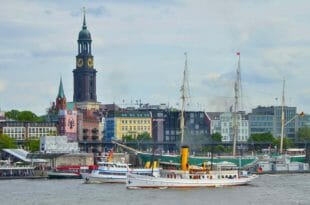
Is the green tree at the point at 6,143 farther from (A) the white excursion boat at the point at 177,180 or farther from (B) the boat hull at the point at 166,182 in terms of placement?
(A) the white excursion boat at the point at 177,180

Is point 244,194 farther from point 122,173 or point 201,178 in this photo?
point 122,173

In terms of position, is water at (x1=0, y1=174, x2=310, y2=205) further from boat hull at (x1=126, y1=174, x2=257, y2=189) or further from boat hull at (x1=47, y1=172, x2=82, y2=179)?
boat hull at (x1=47, y1=172, x2=82, y2=179)

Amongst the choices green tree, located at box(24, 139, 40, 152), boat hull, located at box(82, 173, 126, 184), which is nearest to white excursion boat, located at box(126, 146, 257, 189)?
boat hull, located at box(82, 173, 126, 184)

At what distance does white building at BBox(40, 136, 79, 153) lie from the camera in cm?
18320

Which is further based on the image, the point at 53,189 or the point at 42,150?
the point at 42,150

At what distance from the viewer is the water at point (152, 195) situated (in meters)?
92.4

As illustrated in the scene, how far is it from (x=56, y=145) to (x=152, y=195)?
288ft

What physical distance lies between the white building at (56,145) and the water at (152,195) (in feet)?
207

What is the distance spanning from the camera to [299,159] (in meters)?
172

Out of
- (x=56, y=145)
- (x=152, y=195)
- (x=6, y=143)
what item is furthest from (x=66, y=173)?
(x=152, y=195)

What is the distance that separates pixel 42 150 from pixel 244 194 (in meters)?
86.4

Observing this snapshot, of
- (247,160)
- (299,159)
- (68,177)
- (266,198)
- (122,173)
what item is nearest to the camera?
(266,198)

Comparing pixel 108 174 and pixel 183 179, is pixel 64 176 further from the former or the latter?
pixel 183 179

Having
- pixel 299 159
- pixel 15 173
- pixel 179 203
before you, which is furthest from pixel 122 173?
pixel 299 159
